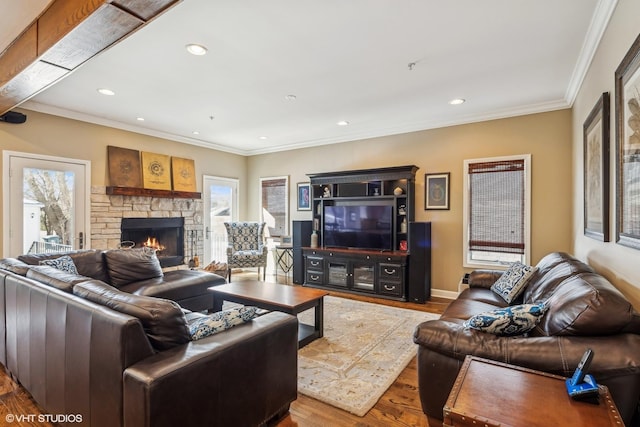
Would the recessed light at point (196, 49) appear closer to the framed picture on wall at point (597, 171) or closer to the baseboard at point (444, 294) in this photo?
the framed picture on wall at point (597, 171)

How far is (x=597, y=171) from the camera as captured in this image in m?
2.60

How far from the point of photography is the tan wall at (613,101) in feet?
6.01

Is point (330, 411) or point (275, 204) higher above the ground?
point (275, 204)

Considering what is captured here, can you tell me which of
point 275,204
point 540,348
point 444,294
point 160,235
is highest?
point 275,204

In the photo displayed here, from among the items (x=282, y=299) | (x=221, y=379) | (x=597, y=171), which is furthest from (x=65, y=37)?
(x=597, y=171)

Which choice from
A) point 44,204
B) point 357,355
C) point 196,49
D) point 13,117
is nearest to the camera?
point 196,49

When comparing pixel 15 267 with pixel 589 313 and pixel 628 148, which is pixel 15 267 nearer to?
pixel 589 313

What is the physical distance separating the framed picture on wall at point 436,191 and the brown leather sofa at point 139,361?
3.57 m

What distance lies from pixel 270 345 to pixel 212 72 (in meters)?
2.70

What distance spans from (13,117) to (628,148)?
601cm

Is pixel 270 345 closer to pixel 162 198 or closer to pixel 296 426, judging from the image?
pixel 296 426

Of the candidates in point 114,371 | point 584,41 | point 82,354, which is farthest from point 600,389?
point 584,41

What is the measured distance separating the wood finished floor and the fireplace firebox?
2979 millimetres

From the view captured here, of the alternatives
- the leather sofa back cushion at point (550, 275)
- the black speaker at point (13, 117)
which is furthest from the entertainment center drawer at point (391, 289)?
the black speaker at point (13, 117)
